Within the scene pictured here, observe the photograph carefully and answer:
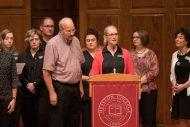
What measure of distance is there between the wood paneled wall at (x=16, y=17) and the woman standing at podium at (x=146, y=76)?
194 centimetres

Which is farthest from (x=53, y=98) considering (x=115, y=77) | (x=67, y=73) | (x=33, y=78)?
(x=115, y=77)

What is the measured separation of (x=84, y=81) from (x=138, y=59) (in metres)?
0.73

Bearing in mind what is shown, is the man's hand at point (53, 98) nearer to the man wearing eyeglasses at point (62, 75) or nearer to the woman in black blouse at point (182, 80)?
the man wearing eyeglasses at point (62, 75)

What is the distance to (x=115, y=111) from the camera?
4414 mm

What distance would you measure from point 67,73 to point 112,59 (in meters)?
0.50

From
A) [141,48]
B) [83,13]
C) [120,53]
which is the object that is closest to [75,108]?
[120,53]

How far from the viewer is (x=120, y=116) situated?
14.5 feet

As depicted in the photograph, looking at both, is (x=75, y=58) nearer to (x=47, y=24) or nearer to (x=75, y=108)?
(x=75, y=108)

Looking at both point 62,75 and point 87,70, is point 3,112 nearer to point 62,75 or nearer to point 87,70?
point 62,75

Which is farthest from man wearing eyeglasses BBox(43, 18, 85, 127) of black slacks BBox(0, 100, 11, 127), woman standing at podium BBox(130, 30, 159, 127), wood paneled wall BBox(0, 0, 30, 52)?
wood paneled wall BBox(0, 0, 30, 52)

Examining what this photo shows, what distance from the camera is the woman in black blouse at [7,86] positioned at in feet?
16.3

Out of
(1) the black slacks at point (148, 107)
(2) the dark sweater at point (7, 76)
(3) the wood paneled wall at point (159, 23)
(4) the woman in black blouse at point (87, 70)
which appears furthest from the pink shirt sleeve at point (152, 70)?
(2) the dark sweater at point (7, 76)

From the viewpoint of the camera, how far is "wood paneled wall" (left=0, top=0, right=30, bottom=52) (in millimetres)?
6984

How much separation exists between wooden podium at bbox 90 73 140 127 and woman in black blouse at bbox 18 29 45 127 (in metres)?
1.35
